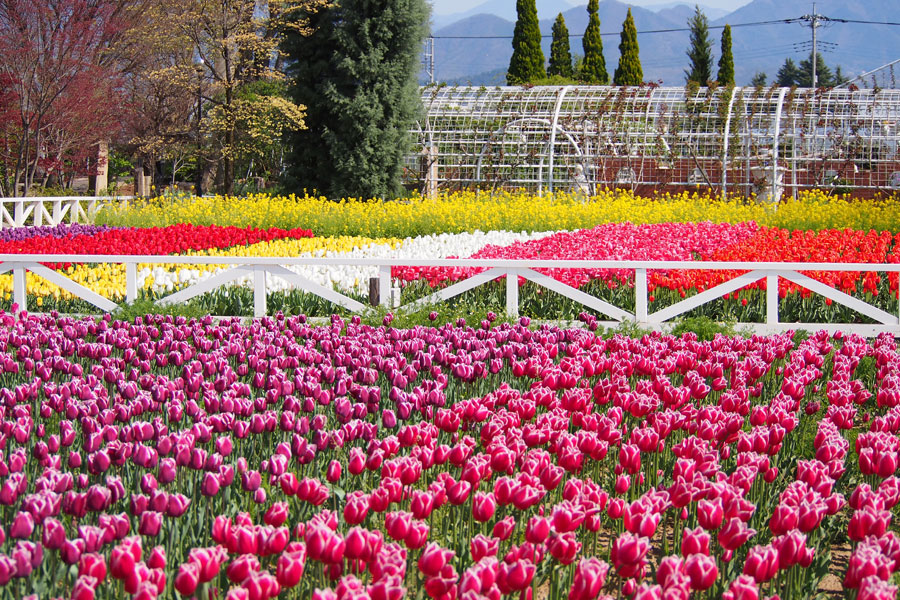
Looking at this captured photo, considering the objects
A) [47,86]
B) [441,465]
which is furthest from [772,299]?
[47,86]

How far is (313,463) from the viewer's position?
3834mm

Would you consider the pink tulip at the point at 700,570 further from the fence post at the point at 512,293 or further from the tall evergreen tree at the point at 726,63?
the tall evergreen tree at the point at 726,63

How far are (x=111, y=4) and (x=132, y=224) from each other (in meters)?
12.6

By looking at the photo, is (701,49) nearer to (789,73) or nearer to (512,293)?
(789,73)

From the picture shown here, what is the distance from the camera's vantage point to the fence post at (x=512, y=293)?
767cm

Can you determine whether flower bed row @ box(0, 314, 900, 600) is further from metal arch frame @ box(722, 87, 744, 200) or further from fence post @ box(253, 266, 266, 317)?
metal arch frame @ box(722, 87, 744, 200)

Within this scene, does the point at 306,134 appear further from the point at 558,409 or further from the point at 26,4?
the point at 558,409

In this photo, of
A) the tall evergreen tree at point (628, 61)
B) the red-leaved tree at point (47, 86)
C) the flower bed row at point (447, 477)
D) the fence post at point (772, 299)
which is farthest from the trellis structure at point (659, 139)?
the tall evergreen tree at point (628, 61)

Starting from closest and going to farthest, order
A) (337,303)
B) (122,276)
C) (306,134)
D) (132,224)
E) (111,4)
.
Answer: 1. (337,303)
2. (122,276)
3. (132,224)
4. (306,134)
5. (111,4)

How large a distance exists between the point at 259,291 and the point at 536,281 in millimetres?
2175

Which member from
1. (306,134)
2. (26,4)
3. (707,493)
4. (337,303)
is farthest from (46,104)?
(707,493)

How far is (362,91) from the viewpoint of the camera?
20.6 meters

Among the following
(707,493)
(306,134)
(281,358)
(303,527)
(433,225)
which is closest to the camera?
(303,527)

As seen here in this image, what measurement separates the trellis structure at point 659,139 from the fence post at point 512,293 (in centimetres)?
1335
